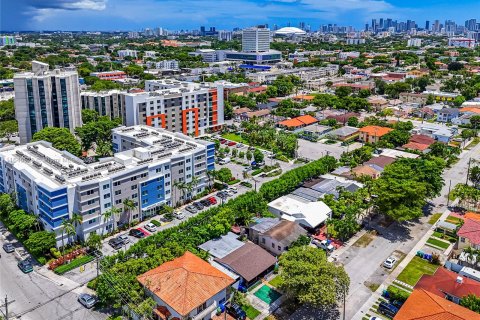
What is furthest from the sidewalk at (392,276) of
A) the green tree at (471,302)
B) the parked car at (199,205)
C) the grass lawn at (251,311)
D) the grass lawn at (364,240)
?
the parked car at (199,205)

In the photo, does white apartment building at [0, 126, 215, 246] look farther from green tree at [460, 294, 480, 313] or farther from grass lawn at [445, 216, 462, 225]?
green tree at [460, 294, 480, 313]

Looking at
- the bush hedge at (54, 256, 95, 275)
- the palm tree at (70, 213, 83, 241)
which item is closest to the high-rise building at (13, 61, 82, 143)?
the palm tree at (70, 213, 83, 241)

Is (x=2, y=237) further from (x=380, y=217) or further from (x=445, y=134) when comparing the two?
(x=445, y=134)

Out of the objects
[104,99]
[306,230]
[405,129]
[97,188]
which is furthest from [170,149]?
[405,129]

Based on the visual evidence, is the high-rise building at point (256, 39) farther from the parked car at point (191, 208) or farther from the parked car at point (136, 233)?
the parked car at point (136, 233)

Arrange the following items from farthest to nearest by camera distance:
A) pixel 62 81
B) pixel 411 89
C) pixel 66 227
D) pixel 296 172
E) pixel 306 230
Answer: pixel 411 89 → pixel 62 81 → pixel 296 172 → pixel 306 230 → pixel 66 227

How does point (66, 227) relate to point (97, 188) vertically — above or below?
below
